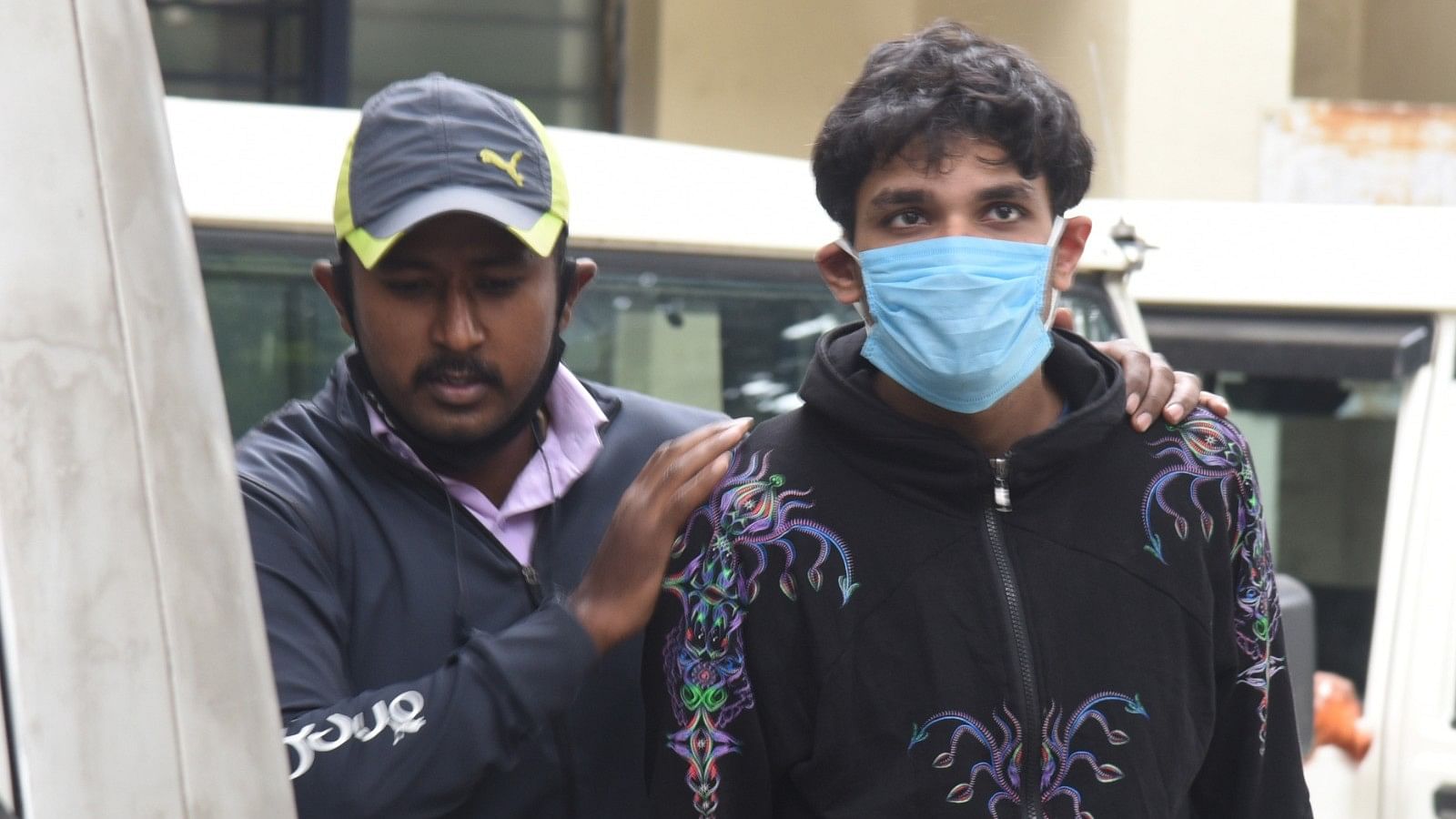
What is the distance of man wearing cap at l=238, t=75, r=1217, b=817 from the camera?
6.00ft

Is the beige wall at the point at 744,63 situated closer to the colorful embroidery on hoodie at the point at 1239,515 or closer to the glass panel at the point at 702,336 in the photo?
the glass panel at the point at 702,336

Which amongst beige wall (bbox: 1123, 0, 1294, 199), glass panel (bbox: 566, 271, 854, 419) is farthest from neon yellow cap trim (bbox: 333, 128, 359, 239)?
beige wall (bbox: 1123, 0, 1294, 199)

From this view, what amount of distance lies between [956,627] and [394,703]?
0.56 meters

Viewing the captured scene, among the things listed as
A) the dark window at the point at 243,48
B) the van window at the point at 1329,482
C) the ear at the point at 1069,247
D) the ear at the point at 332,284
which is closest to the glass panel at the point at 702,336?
the van window at the point at 1329,482

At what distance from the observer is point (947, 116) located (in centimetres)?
192

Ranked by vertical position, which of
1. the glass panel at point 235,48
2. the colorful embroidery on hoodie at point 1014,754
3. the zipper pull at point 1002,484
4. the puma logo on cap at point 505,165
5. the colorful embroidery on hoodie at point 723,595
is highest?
the glass panel at point 235,48

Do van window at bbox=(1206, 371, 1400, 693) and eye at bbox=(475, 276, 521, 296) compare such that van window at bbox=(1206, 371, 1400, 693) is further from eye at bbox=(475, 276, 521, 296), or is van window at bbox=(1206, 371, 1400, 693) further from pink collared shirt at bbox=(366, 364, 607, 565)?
eye at bbox=(475, 276, 521, 296)

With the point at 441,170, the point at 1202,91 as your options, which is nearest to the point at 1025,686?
the point at 441,170

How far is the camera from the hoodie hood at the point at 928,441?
1.87m

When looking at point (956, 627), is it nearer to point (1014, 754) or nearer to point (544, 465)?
point (1014, 754)

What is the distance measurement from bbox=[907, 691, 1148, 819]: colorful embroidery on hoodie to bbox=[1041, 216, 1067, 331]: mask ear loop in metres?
0.42

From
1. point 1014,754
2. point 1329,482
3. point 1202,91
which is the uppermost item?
point 1202,91

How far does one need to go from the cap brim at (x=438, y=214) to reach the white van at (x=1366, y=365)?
2657mm

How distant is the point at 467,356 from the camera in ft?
6.61
